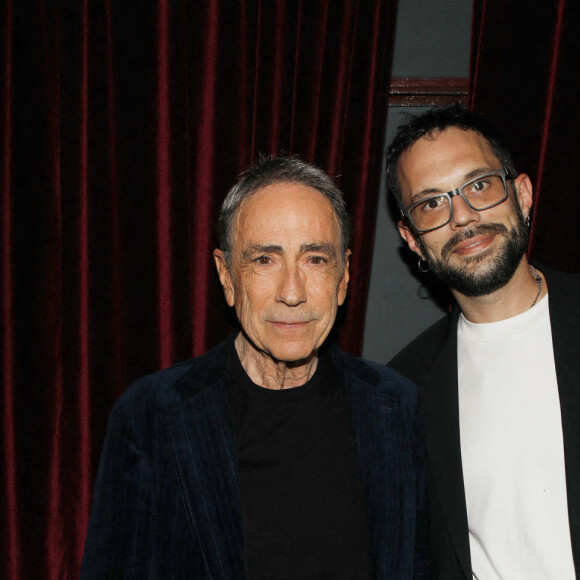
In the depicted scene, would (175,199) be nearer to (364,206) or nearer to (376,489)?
(364,206)

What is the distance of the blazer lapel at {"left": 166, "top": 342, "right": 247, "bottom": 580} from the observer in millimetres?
1331

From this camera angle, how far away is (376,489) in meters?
1.51

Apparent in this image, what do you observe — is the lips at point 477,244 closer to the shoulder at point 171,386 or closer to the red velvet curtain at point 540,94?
the red velvet curtain at point 540,94

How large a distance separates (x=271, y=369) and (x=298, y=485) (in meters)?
0.36

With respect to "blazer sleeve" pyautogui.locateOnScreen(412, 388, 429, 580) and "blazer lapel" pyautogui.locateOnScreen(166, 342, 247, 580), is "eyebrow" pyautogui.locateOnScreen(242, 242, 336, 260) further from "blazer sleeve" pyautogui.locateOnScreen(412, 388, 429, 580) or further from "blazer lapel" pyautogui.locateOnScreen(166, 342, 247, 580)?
"blazer sleeve" pyautogui.locateOnScreen(412, 388, 429, 580)

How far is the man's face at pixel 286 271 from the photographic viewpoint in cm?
145

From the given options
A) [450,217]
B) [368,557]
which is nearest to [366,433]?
[368,557]

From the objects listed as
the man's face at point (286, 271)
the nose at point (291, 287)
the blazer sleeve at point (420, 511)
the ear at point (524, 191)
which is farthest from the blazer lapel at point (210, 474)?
the ear at point (524, 191)

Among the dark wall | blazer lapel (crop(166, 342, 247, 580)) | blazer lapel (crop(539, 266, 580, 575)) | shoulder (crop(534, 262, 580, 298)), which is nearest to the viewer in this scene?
blazer lapel (crop(166, 342, 247, 580))

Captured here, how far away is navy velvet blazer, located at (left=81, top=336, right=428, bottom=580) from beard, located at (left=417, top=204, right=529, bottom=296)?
1.88ft

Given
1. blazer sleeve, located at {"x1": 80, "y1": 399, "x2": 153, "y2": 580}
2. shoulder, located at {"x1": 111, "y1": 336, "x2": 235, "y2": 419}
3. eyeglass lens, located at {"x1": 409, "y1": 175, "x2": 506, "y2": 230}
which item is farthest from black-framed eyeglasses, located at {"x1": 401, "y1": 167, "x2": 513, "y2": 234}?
blazer sleeve, located at {"x1": 80, "y1": 399, "x2": 153, "y2": 580}

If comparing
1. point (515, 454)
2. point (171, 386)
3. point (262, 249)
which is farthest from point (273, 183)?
point (515, 454)

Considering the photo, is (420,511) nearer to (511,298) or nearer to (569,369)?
(569,369)

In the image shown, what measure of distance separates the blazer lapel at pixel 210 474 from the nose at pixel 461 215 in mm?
978
